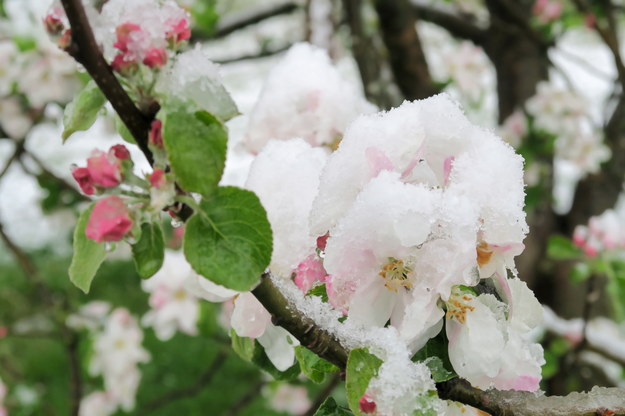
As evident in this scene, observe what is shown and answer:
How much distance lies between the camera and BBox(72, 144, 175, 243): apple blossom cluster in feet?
1.15

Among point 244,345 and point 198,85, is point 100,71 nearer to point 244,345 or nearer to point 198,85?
point 198,85

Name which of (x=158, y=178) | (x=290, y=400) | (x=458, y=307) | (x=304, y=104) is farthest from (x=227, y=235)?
(x=290, y=400)

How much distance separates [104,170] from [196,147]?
2.4 inches

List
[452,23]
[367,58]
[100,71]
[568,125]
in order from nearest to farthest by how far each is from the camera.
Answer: [100,71] < [367,58] < [568,125] < [452,23]

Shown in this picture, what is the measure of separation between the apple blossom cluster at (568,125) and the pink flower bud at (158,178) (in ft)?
8.75

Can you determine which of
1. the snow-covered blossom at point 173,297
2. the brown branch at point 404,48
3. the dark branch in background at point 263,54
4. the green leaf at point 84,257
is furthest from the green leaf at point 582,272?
the green leaf at point 84,257

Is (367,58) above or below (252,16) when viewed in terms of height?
above

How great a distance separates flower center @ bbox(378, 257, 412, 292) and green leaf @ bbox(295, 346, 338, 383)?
0.26 ft

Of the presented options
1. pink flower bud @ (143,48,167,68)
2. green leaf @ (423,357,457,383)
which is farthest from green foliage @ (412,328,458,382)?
pink flower bud @ (143,48,167,68)

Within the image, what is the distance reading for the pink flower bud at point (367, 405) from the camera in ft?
1.26

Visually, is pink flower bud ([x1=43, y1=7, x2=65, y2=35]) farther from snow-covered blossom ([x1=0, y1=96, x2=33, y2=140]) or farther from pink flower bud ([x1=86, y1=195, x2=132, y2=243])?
snow-covered blossom ([x1=0, y1=96, x2=33, y2=140])

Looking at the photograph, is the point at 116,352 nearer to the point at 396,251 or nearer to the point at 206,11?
the point at 206,11

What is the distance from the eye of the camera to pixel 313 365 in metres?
0.46

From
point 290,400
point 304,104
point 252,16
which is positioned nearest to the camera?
point 304,104
